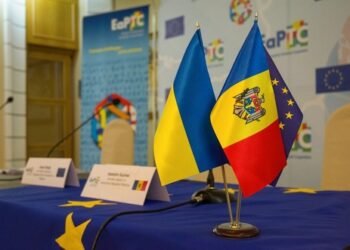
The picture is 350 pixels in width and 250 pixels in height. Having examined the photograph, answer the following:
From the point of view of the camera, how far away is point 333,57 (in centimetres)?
293

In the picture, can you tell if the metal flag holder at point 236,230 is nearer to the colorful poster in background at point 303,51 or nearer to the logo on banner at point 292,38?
the colorful poster in background at point 303,51

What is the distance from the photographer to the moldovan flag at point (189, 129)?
721mm

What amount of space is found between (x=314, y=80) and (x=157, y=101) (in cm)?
156

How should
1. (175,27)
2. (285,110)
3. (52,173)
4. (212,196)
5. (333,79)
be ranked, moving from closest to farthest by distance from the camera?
(285,110) → (212,196) → (52,173) → (333,79) → (175,27)

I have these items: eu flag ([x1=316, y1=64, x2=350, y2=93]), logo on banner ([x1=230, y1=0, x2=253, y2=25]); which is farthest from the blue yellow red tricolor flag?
logo on banner ([x1=230, y1=0, x2=253, y2=25])

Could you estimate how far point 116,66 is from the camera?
4.27 metres

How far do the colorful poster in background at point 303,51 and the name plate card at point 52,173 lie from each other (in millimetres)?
1632

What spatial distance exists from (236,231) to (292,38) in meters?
2.66

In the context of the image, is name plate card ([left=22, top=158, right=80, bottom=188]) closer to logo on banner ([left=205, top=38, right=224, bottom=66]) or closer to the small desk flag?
the small desk flag

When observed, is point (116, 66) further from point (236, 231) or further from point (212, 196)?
point (236, 231)

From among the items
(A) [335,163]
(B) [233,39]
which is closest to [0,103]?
(B) [233,39]

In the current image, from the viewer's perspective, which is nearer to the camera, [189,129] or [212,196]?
[189,129]

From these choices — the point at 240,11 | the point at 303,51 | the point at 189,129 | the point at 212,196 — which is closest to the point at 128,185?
the point at 212,196

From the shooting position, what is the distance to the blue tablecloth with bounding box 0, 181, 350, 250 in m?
0.71
